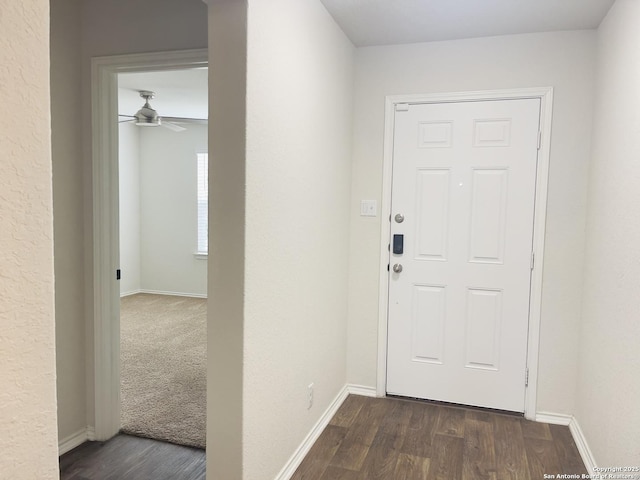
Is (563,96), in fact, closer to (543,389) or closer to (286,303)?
(543,389)

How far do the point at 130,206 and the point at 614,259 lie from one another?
238 inches

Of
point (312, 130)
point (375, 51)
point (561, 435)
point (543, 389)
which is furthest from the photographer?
point (375, 51)

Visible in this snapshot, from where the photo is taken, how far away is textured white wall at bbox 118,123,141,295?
6469 millimetres

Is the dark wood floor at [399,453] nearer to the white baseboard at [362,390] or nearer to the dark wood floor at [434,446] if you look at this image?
the dark wood floor at [434,446]

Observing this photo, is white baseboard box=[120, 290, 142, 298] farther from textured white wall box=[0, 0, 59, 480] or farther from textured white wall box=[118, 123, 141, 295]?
textured white wall box=[0, 0, 59, 480]

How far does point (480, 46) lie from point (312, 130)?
132 centimetres

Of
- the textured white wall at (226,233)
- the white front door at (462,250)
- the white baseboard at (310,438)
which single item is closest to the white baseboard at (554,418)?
the white front door at (462,250)

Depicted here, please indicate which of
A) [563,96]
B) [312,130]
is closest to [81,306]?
[312,130]

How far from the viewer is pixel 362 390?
10.7ft

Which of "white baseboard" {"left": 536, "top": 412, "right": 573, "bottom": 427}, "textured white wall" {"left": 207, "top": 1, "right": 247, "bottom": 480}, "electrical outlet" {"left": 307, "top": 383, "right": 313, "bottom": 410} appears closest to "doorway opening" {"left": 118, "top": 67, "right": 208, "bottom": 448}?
"electrical outlet" {"left": 307, "top": 383, "right": 313, "bottom": 410}

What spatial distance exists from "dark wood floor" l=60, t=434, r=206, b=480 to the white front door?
1440 mm

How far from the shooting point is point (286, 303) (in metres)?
2.16

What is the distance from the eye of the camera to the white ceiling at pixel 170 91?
407 centimetres

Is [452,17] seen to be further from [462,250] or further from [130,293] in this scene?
[130,293]
